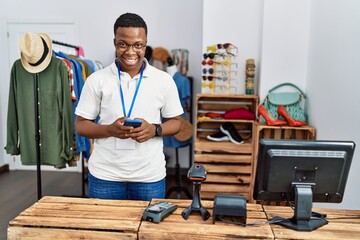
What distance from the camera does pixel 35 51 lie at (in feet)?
7.57

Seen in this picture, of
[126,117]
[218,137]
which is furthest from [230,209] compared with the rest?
[218,137]

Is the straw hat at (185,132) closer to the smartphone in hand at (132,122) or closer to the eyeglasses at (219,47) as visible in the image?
the eyeglasses at (219,47)

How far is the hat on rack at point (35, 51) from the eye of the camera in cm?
226

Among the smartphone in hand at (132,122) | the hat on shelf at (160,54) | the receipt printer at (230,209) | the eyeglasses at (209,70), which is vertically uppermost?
the hat on shelf at (160,54)

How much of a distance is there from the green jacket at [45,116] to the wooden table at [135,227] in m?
1.37

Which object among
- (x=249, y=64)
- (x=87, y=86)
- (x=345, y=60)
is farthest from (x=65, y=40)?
(x=345, y=60)

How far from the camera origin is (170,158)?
4004 millimetres

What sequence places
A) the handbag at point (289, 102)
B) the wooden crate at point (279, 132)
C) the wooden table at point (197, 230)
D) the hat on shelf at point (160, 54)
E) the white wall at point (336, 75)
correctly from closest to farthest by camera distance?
1. the wooden table at point (197, 230)
2. the white wall at point (336, 75)
3. the wooden crate at point (279, 132)
4. the handbag at point (289, 102)
5. the hat on shelf at point (160, 54)

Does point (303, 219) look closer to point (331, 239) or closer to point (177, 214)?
point (331, 239)

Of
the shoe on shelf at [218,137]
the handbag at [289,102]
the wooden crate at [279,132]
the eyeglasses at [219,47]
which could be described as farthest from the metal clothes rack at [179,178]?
the handbag at [289,102]

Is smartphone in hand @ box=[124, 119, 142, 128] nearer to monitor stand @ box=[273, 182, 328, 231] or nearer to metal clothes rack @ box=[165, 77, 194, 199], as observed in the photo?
monitor stand @ box=[273, 182, 328, 231]

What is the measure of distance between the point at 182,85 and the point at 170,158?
1.15 meters

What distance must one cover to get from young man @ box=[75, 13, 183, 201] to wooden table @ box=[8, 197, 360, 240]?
22 centimetres

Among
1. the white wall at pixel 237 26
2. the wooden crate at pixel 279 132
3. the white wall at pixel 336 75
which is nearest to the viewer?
the white wall at pixel 336 75
